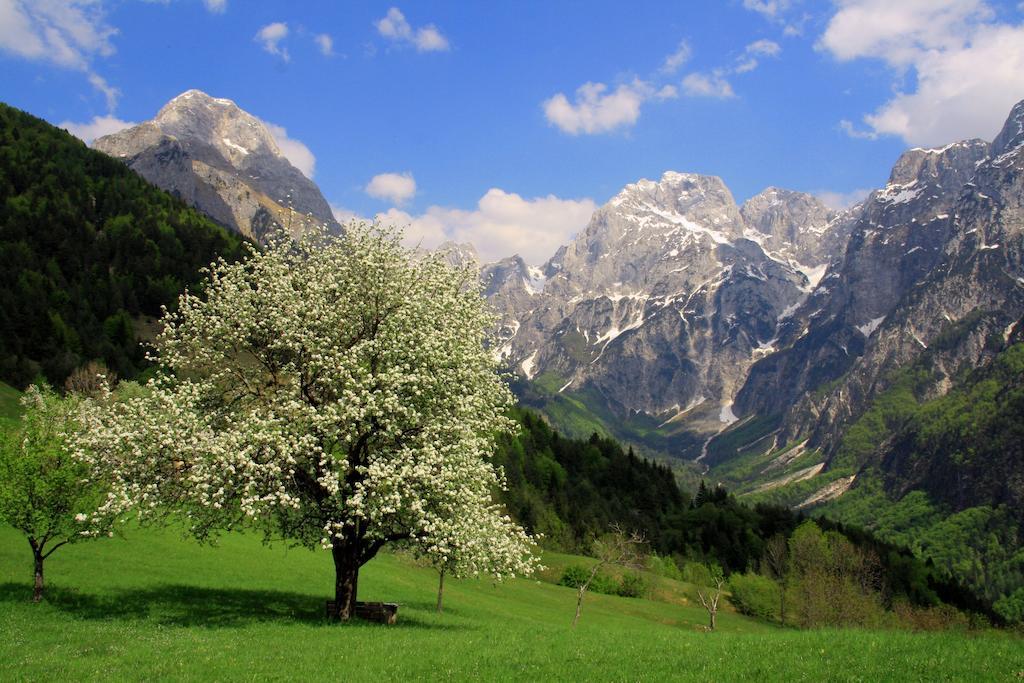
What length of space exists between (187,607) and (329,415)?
14591mm

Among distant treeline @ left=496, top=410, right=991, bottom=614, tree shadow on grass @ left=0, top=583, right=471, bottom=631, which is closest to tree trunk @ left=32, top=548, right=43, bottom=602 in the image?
tree shadow on grass @ left=0, top=583, right=471, bottom=631

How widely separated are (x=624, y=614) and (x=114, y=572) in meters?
66.1

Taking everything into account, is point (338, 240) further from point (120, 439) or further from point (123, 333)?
point (123, 333)

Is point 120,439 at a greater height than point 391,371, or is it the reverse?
point 391,371

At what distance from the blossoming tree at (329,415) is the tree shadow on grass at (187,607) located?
13.4 ft

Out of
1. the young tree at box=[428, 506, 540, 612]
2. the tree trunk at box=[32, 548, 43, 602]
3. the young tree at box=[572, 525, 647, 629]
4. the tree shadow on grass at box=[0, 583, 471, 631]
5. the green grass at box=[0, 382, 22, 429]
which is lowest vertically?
the young tree at box=[572, 525, 647, 629]

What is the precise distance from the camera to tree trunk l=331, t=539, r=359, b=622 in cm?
3178

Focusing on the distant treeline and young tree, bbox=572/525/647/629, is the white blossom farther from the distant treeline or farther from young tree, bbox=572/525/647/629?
the distant treeline

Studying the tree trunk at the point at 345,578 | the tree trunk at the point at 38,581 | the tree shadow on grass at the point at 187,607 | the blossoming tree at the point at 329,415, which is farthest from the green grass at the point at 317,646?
the blossoming tree at the point at 329,415

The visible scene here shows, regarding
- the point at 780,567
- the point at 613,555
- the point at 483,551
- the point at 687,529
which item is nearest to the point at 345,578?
the point at 483,551

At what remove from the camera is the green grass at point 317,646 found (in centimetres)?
2134

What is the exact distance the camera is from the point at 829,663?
2169cm

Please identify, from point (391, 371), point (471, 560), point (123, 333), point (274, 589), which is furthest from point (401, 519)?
point (123, 333)

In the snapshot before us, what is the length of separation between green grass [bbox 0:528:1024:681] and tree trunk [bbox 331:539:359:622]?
50.5 inches
